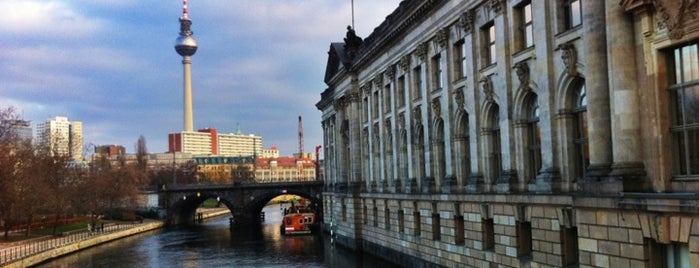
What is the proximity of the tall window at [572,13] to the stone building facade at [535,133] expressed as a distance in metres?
0.08

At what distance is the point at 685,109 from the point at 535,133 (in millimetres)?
9625

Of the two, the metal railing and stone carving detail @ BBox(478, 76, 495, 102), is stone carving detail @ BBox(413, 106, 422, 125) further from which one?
the metal railing

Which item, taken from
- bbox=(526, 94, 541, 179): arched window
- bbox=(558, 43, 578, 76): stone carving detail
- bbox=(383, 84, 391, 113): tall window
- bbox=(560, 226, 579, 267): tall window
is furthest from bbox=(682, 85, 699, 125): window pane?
bbox=(383, 84, 391, 113): tall window

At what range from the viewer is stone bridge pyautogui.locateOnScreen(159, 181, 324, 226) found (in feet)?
359

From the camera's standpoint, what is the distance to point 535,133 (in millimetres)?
28750

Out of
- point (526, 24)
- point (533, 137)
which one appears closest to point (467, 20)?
point (526, 24)

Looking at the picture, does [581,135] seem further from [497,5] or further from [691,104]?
[497,5]

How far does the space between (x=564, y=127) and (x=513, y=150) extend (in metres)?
4.35

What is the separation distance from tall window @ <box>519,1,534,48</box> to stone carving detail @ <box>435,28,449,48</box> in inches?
309

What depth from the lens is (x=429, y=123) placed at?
39906 mm

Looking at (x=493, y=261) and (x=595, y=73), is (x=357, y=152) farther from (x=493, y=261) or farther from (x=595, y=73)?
(x=595, y=73)

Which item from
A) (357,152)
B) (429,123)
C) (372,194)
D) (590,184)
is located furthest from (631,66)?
(357,152)

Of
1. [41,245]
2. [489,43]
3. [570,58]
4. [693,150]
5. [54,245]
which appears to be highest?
[489,43]

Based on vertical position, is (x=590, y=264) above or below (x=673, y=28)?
below
